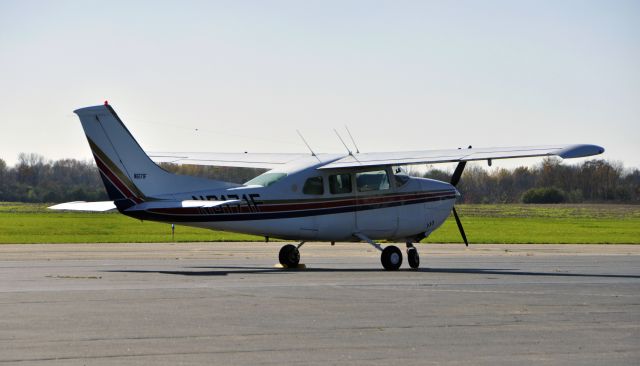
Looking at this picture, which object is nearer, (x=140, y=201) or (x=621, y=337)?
(x=621, y=337)

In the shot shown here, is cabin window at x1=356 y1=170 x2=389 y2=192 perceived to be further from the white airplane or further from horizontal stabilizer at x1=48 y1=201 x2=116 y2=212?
horizontal stabilizer at x1=48 y1=201 x2=116 y2=212

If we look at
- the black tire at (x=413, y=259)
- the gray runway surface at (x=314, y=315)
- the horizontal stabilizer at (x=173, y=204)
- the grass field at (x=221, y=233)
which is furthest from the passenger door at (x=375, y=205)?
the grass field at (x=221, y=233)

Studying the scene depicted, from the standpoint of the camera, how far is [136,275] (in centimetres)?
2155

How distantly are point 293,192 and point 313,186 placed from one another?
0.62 m

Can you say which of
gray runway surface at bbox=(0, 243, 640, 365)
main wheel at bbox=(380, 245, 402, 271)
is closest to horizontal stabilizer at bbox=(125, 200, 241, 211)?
gray runway surface at bbox=(0, 243, 640, 365)

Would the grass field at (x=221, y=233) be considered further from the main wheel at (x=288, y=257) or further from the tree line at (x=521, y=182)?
the tree line at (x=521, y=182)

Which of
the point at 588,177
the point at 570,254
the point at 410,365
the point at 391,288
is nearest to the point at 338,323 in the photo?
the point at 410,365

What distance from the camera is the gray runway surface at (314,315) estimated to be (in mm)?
11297

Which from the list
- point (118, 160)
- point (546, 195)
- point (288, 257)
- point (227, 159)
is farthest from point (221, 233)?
point (546, 195)

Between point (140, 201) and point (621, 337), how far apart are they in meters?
12.6

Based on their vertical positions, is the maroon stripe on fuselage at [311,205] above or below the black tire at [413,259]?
above

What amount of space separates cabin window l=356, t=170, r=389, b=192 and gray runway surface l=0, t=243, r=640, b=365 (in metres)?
2.01

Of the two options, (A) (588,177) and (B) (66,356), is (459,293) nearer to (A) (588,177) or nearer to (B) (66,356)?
(B) (66,356)

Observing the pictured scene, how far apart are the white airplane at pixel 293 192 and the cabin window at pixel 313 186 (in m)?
0.02
